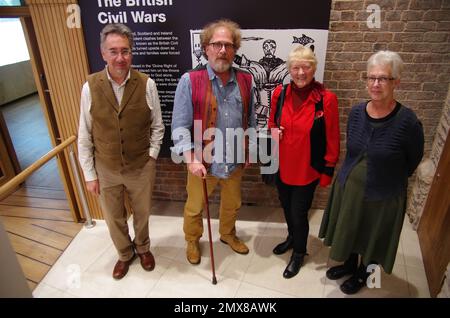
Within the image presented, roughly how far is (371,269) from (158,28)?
8.15ft

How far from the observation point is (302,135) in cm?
222

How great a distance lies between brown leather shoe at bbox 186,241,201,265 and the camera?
2.78 metres

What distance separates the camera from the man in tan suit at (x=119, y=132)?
7.03ft

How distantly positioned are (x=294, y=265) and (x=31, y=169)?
214 cm

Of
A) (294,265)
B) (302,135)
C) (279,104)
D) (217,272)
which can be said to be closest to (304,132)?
(302,135)

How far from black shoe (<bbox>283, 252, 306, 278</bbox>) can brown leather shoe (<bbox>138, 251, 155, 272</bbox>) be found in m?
1.07

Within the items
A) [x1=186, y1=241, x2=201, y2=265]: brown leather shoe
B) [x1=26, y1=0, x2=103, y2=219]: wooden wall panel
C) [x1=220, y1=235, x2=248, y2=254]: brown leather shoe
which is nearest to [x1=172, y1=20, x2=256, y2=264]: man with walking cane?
[x1=186, y1=241, x2=201, y2=265]: brown leather shoe

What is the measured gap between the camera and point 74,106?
9.50 feet

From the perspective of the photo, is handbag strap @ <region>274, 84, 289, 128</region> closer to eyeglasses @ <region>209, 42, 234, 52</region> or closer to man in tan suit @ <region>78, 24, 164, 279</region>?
eyeglasses @ <region>209, 42, 234, 52</region>

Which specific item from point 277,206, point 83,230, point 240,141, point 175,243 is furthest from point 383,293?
point 83,230

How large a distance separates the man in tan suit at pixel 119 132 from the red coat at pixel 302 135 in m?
0.90

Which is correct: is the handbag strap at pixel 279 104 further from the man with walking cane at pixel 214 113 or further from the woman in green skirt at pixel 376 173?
the woman in green skirt at pixel 376 173

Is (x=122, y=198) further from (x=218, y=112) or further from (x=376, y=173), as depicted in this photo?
(x=376, y=173)

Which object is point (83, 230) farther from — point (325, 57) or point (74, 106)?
point (325, 57)
